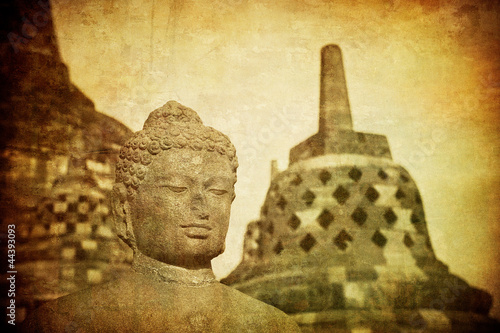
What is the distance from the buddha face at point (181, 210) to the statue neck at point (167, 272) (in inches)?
1.3

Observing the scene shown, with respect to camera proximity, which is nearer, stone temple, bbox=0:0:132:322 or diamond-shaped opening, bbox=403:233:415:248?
stone temple, bbox=0:0:132:322

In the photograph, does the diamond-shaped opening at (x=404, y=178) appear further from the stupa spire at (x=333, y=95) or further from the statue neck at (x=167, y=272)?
the statue neck at (x=167, y=272)

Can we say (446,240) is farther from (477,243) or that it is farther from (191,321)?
(191,321)

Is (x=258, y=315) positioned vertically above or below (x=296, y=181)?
below

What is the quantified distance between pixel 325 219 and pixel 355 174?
1.76ft

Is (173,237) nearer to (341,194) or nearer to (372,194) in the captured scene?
(341,194)

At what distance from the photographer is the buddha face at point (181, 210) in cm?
Result: 266

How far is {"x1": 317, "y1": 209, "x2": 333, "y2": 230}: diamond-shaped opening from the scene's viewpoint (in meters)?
4.18

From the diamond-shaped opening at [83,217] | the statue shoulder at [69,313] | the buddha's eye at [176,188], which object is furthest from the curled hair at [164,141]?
the diamond-shaped opening at [83,217]

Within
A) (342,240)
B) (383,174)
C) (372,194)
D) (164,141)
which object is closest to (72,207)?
(164,141)

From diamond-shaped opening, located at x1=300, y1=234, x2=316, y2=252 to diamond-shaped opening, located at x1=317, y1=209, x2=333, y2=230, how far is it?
17 centimetres

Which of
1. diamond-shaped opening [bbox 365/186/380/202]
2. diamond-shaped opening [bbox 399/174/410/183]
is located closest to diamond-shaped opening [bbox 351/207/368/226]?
diamond-shaped opening [bbox 365/186/380/202]

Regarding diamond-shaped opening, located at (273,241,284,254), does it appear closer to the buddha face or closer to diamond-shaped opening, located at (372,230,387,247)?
diamond-shaped opening, located at (372,230,387,247)

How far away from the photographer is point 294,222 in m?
4.16
